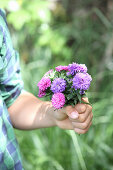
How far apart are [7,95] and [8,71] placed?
0.09 m

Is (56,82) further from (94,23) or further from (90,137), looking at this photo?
(94,23)

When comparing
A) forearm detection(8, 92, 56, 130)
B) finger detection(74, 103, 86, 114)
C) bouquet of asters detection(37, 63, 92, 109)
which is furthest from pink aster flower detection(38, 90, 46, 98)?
forearm detection(8, 92, 56, 130)

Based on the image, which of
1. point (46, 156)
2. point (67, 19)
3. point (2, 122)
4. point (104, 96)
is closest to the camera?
point (2, 122)

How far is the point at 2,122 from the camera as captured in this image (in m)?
0.92

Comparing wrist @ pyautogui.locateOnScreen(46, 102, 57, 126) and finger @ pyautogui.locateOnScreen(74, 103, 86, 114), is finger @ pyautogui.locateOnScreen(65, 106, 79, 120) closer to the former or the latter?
finger @ pyautogui.locateOnScreen(74, 103, 86, 114)

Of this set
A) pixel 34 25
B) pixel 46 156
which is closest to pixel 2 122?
pixel 46 156

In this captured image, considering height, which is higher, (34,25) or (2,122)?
(34,25)

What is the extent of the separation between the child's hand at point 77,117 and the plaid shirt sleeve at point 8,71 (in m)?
0.22

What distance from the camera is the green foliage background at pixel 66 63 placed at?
189 centimetres

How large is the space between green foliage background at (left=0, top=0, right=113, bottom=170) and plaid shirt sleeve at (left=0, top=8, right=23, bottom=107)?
1.04 ft

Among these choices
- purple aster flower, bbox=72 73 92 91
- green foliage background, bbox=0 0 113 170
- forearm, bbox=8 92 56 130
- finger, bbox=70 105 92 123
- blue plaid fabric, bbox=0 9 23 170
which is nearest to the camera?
purple aster flower, bbox=72 73 92 91

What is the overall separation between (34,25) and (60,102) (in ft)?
7.61

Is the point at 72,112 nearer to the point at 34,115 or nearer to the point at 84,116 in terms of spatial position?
the point at 84,116

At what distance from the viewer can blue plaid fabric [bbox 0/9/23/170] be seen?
0.93 metres
